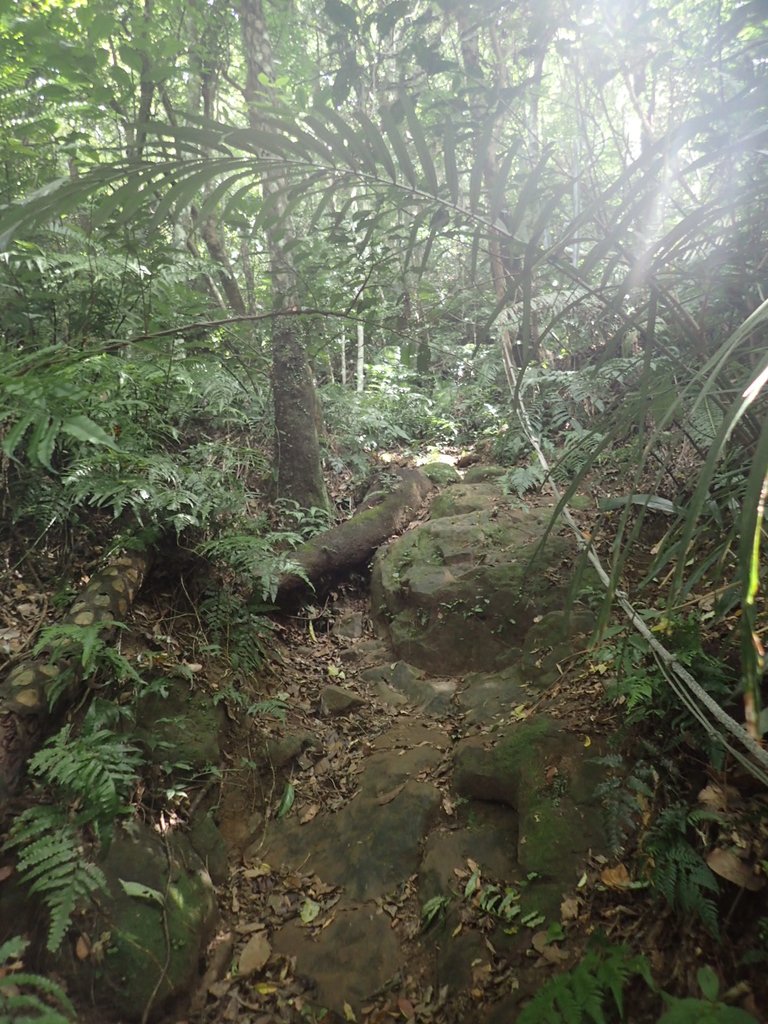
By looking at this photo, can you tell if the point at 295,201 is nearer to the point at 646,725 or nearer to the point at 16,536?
the point at 646,725

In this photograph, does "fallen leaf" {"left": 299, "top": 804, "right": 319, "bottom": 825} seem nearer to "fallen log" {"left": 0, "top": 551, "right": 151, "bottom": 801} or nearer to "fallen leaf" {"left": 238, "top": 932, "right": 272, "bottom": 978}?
"fallen leaf" {"left": 238, "top": 932, "right": 272, "bottom": 978}

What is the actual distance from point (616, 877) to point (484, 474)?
4786 millimetres

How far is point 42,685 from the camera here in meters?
2.67

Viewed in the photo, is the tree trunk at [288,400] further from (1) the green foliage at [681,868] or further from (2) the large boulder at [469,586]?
(1) the green foliage at [681,868]

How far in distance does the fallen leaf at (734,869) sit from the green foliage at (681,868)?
0.03 m

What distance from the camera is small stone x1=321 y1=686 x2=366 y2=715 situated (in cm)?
394

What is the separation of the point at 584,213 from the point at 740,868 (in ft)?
6.75

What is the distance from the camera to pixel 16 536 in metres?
3.40

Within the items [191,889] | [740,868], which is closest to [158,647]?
[191,889]

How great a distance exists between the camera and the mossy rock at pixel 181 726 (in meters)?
2.99

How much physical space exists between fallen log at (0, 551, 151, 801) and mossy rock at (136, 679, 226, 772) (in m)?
0.45

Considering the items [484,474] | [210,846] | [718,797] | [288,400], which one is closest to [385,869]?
[210,846]

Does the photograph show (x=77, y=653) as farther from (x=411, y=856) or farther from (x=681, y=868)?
(x=681, y=868)

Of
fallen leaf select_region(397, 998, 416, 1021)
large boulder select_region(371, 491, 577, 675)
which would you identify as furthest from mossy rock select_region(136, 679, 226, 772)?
large boulder select_region(371, 491, 577, 675)
